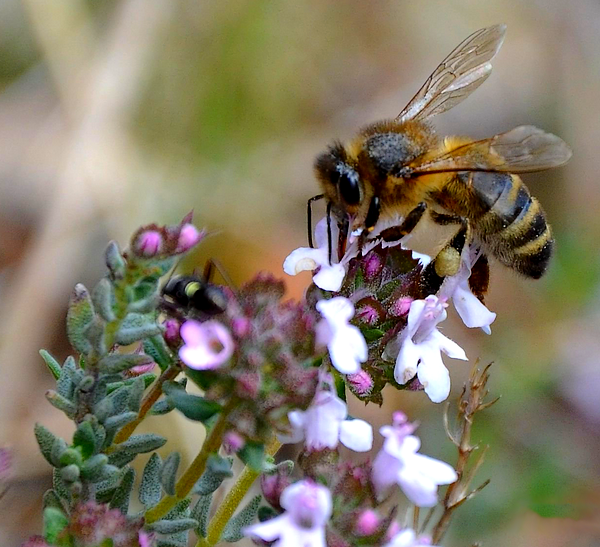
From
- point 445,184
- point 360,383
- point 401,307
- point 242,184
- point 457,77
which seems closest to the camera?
point 360,383

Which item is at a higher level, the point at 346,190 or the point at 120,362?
the point at 120,362

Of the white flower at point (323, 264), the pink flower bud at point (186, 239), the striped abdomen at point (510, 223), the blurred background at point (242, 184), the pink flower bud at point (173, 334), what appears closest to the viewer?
the pink flower bud at point (186, 239)

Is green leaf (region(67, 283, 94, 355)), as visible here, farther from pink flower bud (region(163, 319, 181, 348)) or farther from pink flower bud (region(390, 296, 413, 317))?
pink flower bud (region(390, 296, 413, 317))

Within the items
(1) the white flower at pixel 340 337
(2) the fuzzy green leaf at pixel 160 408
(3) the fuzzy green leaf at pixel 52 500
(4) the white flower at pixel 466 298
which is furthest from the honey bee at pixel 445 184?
(3) the fuzzy green leaf at pixel 52 500

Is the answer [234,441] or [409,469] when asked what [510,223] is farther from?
[234,441]

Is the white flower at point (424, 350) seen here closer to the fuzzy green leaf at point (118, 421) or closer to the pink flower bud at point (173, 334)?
the pink flower bud at point (173, 334)

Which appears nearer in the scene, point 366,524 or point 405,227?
point 366,524

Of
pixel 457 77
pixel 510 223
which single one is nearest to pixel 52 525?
pixel 510 223

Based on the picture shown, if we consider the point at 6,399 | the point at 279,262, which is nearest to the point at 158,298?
the point at 6,399
